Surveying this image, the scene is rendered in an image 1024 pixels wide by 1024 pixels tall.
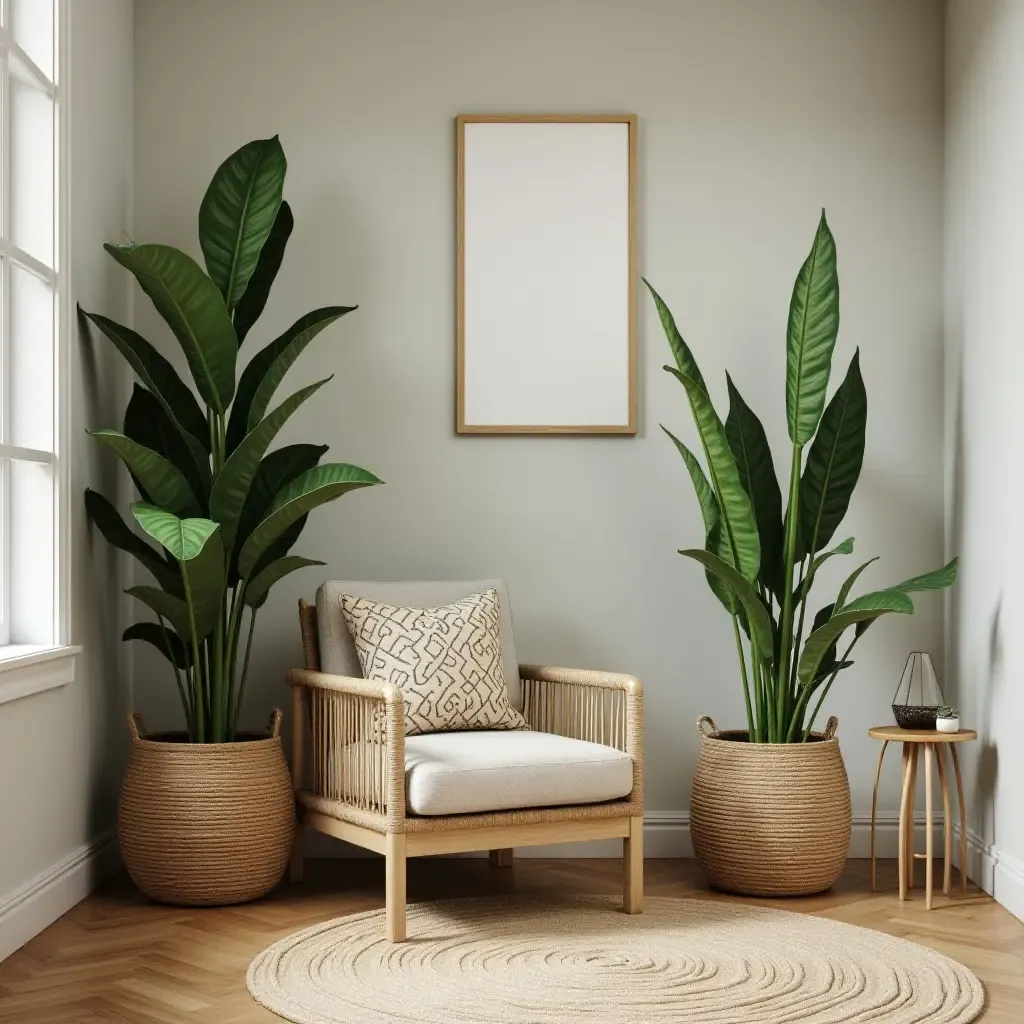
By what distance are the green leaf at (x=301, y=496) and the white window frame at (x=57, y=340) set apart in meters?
0.46

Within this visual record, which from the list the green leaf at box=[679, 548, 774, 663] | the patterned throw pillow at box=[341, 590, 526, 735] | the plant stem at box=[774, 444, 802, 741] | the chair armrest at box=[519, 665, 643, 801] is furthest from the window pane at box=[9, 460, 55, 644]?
the plant stem at box=[774, 444, 802, 741]

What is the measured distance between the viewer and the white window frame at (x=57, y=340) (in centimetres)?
310

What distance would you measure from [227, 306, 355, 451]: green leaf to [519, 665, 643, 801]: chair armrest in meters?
1.06

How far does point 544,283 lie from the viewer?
403cm

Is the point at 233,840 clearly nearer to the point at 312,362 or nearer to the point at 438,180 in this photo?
the point at 312,362

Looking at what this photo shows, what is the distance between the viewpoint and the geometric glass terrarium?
3.46 metres

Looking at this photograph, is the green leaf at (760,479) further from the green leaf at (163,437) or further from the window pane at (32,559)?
the window pane at (32,559)

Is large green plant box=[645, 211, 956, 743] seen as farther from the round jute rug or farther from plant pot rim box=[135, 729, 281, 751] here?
plant pot rim box=[135, 729, 281, 751]

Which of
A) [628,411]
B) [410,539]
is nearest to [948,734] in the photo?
[628,411]

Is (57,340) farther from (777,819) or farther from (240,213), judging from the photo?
(777,819)

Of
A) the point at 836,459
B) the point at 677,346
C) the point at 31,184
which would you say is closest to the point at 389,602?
the point at 677,346

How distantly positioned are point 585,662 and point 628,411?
0.80 metres

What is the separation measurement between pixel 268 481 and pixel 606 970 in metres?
1.57

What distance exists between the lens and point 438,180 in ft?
13.3
